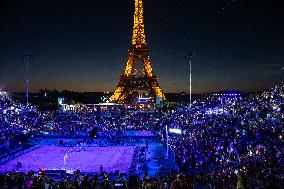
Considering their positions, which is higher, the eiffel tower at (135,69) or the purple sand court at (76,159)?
the eiffel tower at (135,69)

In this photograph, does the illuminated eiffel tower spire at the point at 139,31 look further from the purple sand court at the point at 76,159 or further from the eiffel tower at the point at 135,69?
the purple sand court at the point at 76,159

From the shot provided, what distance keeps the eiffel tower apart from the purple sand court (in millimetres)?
38243

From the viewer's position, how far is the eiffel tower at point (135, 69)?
6838cm

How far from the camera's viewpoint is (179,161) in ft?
69.6

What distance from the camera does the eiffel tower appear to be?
68.4m

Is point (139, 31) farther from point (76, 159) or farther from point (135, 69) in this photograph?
point (76, 159)

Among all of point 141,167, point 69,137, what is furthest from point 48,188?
point 69,137

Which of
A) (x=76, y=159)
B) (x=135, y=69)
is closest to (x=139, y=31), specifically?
(x=135, y=69)

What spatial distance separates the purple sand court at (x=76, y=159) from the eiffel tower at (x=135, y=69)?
125 feet

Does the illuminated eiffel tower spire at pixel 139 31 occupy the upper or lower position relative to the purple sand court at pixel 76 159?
upper

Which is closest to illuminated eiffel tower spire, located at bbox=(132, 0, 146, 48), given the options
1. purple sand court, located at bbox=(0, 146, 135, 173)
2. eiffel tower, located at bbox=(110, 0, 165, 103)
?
eiffel tower, located at bbox=(110, 0, 165, 103)

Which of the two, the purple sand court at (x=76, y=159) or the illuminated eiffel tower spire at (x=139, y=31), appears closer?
the purple sand court at (x=76, y=159)

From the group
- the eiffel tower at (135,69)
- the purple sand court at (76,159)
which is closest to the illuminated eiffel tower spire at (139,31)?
the eiffel tower at (135,69)

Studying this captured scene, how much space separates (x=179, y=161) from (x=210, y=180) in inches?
249
